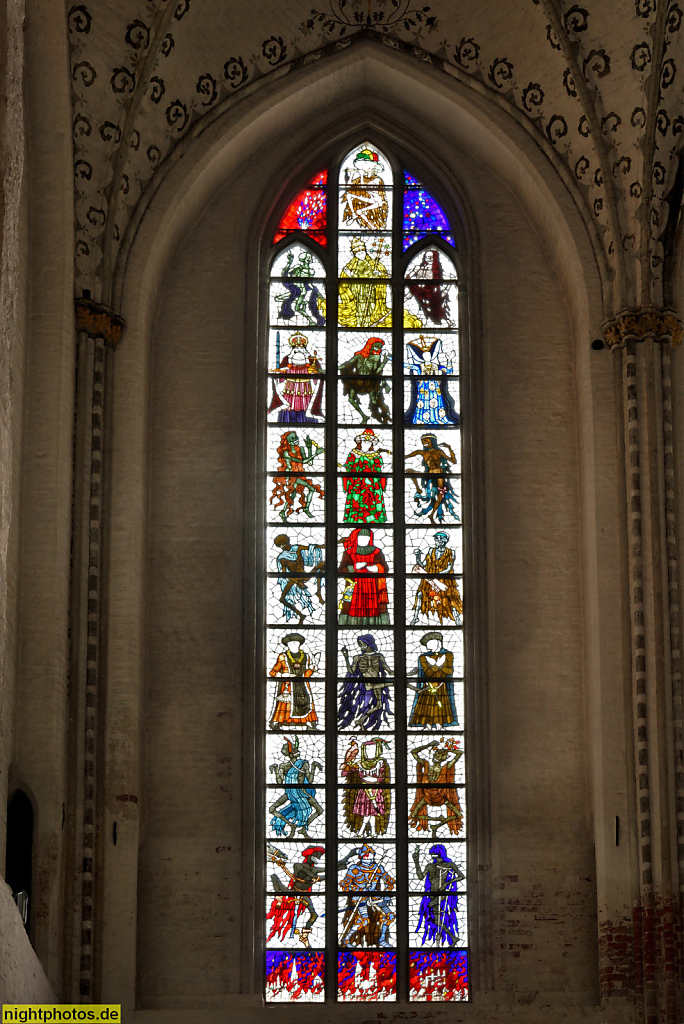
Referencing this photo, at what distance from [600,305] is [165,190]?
137 inches

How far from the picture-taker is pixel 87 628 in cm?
1175

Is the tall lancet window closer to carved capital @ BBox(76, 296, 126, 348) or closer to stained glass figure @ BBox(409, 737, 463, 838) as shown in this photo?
stained glass figure @ BBox(409, 737, 463, 838)

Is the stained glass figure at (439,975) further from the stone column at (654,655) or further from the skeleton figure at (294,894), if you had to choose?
the stone column at (654,655)

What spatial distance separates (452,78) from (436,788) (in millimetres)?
5647

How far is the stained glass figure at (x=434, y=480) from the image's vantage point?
42.2ft

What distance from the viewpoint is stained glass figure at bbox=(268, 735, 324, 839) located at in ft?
39.9

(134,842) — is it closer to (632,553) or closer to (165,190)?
(632,553)

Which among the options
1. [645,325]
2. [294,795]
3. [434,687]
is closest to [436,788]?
[434,687]

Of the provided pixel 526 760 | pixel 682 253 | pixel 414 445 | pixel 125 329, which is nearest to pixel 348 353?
pixel 414 445

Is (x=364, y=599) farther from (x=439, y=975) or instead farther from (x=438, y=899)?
(x=439, y=975)

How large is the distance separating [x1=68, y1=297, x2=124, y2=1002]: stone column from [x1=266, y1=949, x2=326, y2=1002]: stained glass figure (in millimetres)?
1354

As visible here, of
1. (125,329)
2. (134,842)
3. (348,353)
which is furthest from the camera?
(348,353)

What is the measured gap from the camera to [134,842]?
11.5 m

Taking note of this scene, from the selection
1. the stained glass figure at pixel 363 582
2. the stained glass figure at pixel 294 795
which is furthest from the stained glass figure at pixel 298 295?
the stained glass figure at pixel 294 795
